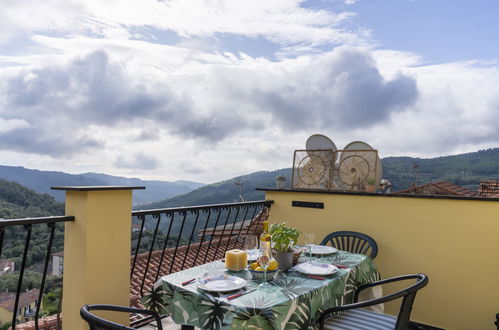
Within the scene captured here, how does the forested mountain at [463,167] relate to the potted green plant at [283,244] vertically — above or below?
above

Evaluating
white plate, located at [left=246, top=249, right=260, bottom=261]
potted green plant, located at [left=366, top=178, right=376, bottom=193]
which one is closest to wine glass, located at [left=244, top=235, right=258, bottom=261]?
white plate, located at [left=246, top=249, right=260, bottom=261]

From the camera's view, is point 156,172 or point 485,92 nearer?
point 485,92

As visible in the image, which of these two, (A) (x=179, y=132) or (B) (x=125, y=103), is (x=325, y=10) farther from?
(A) (x=179, y=132)

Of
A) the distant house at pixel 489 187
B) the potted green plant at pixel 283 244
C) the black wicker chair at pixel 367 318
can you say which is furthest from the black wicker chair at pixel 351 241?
the distant house at pixel 489 187

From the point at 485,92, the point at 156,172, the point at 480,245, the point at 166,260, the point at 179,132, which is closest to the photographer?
the point at 480,245

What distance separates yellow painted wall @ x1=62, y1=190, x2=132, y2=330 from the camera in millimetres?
2078

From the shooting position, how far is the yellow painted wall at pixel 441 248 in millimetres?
2816

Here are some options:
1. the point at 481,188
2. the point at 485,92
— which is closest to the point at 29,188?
the point at 485,92

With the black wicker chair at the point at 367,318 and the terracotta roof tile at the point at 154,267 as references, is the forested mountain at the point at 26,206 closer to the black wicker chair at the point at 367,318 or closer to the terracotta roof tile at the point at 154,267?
the terracotta roof tile at the point at 154,267

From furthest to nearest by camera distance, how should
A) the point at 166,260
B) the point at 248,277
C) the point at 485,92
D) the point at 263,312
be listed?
1. the point at 166,260
2. the point at 485,92
3. the point at 248,277
4. the point at 263,312

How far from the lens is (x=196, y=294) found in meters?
1.64

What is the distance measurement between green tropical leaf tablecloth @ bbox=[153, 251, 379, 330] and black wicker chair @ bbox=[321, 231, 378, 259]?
3.48 ft

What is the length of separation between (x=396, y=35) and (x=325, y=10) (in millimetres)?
1110

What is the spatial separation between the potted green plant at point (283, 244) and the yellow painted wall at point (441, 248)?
1575 millimetres
